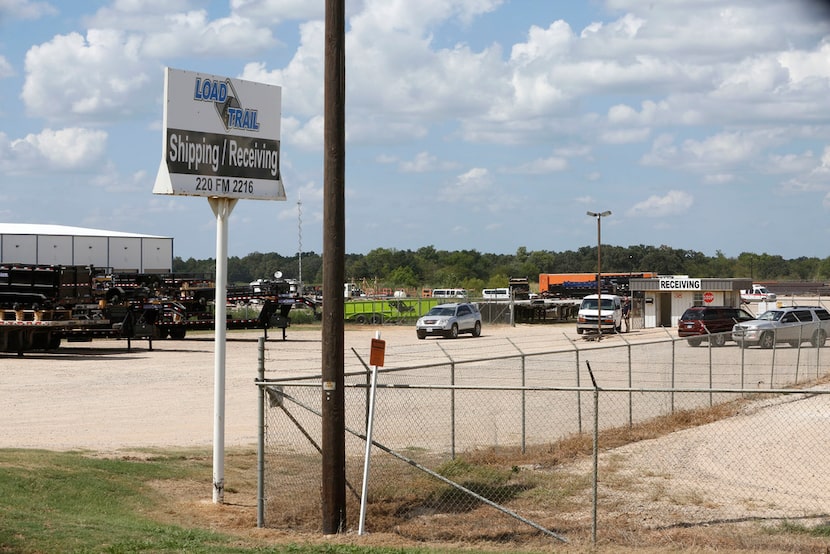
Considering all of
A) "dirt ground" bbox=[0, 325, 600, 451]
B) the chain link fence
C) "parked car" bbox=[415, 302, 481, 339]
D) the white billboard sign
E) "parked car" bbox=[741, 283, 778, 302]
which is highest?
the white billboard sign

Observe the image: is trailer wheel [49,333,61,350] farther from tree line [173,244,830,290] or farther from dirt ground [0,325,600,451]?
tree line [173,244,830,290]

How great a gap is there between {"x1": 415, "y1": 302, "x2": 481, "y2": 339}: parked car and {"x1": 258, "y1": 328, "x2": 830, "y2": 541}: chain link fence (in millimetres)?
22968

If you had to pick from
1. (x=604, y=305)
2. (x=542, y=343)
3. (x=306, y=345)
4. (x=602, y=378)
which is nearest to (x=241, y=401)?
(x=602, y=378)

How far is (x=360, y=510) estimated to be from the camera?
35.8 feet

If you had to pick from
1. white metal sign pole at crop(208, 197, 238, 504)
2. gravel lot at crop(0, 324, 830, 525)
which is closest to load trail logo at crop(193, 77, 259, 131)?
white metal sign pole at crop(208, 197, 238, 504)

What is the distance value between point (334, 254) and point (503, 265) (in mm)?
159240

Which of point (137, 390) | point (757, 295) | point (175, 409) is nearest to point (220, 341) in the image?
point (175, 409)

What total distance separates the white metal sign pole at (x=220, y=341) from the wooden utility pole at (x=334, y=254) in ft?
5.59

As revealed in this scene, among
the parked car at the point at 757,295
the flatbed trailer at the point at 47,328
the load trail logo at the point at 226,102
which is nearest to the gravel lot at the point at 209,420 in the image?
the flatbed trailer at the point at 47,328

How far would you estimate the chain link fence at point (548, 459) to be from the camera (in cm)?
1102

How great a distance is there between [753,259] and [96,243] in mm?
119184

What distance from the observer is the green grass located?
29.2 feet

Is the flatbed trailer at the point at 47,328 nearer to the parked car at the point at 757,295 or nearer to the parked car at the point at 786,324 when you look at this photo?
the parked car at the point at 786,324

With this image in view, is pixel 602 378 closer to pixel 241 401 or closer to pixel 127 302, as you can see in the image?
pixel 241 401
